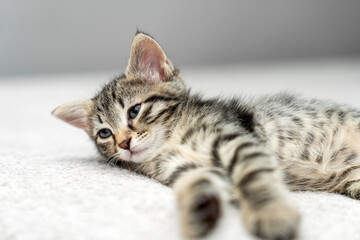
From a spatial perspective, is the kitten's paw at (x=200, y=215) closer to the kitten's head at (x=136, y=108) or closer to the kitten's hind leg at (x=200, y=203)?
the kitten's hind leg at (x=200, y=203)

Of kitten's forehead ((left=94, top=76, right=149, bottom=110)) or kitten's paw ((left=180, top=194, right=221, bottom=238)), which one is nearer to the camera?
kitten's paw ((left=180, top=194, right=221, bottom=238))

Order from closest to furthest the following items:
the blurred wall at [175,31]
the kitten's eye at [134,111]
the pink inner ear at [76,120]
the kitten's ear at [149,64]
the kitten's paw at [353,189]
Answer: the kitten's paw at [353,189] < the kitten's eye at [134,111] < the kitten's ear at [149,64] < the pink inner ear at [76,120] < the blurred wall at [175,31]

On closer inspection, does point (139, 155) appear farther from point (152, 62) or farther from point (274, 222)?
point (274, 222)

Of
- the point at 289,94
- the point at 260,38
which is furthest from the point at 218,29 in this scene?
the point at 289,94

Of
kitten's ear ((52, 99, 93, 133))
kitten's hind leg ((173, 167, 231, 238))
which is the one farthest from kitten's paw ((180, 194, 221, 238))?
kitten's ear ((52, 99, 93, 133))

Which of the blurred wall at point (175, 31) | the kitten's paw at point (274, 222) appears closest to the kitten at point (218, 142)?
the kitten's paw at point (274, 222)

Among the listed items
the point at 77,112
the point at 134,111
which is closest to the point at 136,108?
the point at 134,111

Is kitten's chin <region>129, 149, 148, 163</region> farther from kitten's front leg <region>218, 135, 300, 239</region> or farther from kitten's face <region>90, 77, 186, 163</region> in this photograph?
kitten's front leg <region>218, 135, 300, 239</region>

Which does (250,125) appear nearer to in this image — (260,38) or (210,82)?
(210,82)
